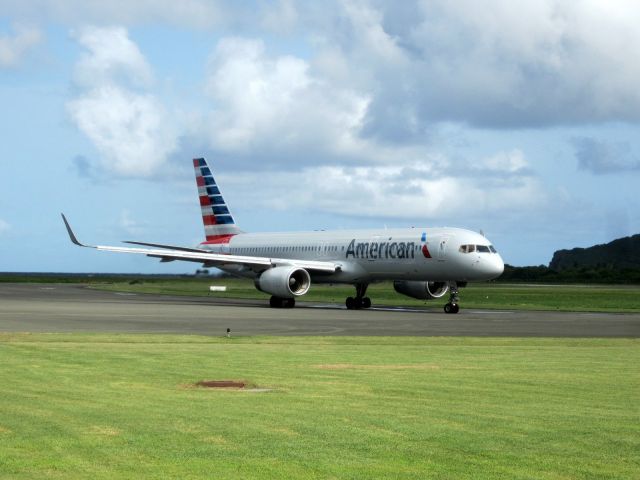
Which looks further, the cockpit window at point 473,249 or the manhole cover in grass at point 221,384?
the cockpit window at point 473,249

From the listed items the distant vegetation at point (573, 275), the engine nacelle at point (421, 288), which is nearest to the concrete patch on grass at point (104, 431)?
the engine nacelle at point (421, 288)

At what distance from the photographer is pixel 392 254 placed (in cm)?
5066

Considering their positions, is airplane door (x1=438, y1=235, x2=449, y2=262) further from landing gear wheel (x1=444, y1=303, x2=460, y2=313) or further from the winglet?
the winglet

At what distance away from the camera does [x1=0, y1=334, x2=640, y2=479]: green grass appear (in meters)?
8.72

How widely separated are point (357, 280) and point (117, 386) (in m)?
40.0

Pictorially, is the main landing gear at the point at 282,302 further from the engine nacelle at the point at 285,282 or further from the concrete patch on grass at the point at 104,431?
the concrete patch on grass at the point at 104,431

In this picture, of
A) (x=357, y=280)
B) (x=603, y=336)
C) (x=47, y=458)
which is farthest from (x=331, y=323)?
(x=47, y=458)

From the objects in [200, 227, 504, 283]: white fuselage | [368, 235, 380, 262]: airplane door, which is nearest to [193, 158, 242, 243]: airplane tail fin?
[200, 227, 504, 283]: white fuselage

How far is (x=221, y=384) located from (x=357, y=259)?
38.8m

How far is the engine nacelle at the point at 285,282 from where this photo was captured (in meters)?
50.4

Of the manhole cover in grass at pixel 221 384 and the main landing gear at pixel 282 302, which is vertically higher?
the main landing gear at pixel 282 302

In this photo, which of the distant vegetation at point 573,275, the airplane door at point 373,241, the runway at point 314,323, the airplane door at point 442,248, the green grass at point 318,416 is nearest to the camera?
the green grass at point 318,416

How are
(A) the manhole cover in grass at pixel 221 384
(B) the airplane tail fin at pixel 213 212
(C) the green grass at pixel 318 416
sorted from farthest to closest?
1. (B) the airplane tail fin at pixel 213 212
2. (A) the manhole cover in grass at pixel 221 384
3. (C) the green grass at pixel 318 416

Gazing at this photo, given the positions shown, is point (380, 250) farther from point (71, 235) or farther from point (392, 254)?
point (71, 235)
